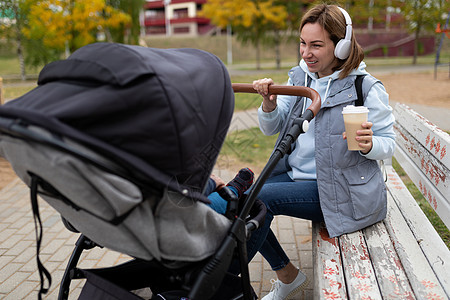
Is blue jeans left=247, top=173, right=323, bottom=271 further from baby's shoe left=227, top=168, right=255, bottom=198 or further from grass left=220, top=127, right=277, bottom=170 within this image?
grass left=220, top=127, right=277, bottom=170

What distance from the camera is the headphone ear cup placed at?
2352 mm

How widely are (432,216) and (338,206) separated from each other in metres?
2.03

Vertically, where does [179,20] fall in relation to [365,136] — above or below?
above

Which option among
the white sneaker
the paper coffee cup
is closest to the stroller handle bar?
the paper coffee cup

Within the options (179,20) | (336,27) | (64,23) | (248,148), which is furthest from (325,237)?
(179,20)

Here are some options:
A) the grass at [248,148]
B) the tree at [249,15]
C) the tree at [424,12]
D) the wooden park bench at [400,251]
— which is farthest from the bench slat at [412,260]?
the tree at [249,15]

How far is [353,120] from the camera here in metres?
2.12

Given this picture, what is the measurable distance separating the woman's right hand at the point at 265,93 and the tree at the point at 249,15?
20.0 m

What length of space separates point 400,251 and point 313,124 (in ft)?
2.73

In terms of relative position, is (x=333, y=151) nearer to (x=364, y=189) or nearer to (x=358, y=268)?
(x=364, y=189)

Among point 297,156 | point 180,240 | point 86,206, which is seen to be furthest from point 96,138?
point 297,156

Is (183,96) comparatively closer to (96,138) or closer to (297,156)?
(96,138)

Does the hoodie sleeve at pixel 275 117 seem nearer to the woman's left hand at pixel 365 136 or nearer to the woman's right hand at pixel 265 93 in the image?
the woman's right hand at pixel 265 93

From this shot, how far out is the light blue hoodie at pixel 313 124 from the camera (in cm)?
228
